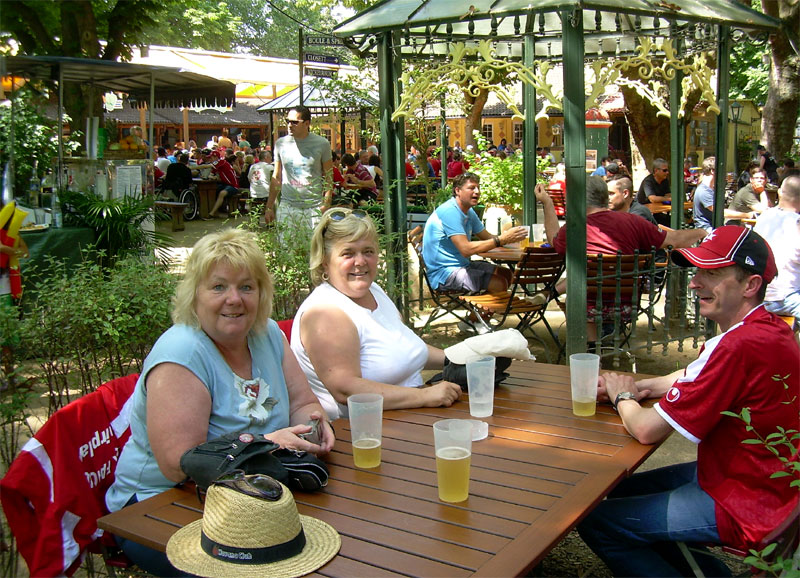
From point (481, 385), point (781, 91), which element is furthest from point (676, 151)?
point (781, 91)

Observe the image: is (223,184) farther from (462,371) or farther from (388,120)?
(462,371)

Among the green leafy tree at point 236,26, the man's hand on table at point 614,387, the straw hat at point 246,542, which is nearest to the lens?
the straw hat at point 246,542

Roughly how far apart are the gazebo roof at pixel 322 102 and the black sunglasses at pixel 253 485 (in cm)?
1226

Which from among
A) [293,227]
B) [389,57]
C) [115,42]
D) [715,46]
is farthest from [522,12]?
[115,42]

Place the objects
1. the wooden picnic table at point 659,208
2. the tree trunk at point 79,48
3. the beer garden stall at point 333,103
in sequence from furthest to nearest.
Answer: the beer garden stall at point 333,103 < the tree trunk at point 79,48 < the wooden picnic table at point 659,208

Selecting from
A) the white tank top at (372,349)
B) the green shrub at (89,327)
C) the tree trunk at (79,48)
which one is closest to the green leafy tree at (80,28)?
the tree trunk at (79,48)

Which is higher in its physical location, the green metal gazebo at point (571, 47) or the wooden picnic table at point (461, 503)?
the green metal gazebo at point (571, 47)

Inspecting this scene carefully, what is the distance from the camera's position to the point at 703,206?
8.81 m

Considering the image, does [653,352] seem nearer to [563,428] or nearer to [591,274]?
[591,274]

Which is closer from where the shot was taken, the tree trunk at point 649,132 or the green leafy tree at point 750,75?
the tree trunk at point 649,132

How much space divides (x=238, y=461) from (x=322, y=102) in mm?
14713

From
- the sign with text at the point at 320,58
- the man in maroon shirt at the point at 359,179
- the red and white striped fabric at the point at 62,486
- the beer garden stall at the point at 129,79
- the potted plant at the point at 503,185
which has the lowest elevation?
the red and white striped fabric at the point at 62,486

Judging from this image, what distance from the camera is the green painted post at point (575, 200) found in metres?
5.46

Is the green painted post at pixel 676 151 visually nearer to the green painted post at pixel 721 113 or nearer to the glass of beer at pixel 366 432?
the green painted post at pixel 721 113
